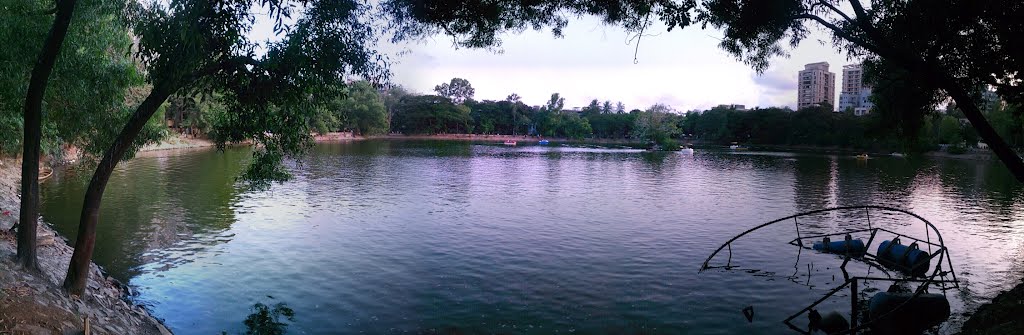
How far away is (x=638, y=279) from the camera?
2022 cm

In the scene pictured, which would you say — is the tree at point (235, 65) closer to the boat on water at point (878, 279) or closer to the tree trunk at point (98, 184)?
the tree trunk at point (98, 184)

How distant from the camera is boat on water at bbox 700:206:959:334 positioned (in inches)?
593

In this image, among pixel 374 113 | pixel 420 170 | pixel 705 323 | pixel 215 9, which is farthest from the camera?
pixel 374 113

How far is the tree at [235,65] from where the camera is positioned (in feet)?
34.2

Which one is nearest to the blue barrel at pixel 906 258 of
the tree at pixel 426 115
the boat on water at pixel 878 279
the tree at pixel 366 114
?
the boat on water at pixel 878 279

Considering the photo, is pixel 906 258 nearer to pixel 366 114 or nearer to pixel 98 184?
pixel 98 184

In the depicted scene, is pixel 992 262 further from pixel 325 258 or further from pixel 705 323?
pixel 325 258

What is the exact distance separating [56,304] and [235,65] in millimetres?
5391

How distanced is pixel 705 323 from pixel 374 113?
137529 millimetres

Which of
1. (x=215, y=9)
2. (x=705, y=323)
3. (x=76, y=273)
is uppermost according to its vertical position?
(x=215, y=9)

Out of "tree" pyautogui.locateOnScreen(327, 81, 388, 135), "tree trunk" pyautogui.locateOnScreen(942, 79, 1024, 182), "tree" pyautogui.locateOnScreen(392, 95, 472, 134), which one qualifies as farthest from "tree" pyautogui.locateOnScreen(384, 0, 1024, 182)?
"tree" pyautogui.locateOnScreen(392, 95, 472, 134)

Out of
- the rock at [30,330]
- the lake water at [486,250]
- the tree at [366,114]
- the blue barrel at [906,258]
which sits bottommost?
the lake water at [486,250]

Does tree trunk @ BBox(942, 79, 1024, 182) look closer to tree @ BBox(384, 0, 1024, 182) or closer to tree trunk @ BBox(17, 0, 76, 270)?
tree @ BBox(384, 0, 1024, 182)

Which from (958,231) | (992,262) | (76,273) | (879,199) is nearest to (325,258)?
(76,273)
